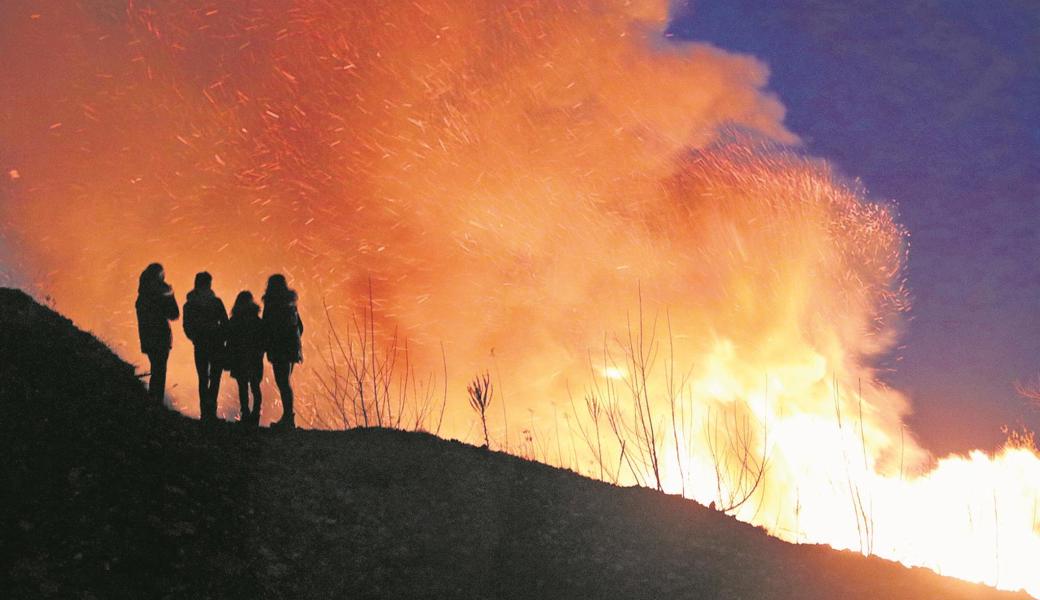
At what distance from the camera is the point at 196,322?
1180cm

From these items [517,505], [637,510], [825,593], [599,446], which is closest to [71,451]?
[517,505]

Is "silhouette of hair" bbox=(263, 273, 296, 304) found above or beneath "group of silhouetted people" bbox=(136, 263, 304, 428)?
above

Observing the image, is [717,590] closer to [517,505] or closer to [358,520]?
[517,505]

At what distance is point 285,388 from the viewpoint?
12766 mm

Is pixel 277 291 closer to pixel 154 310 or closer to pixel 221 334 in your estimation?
pixel 221 334

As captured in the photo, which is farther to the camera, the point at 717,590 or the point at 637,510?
the point at 637,510

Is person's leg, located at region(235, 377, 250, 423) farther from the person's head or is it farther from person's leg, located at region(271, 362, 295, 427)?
the person's head

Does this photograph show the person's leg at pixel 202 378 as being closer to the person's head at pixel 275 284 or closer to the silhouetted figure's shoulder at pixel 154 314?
the silhouetted figure's shoulder at pixel 154 314

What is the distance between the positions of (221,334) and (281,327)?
0.93 meters

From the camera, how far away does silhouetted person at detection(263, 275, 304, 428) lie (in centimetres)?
1238

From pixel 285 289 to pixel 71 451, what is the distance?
4458 millimetres

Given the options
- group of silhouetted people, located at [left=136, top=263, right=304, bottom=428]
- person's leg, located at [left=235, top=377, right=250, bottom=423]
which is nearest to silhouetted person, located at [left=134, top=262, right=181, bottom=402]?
group of silhouetted people, located at [left=136, top=263, right=304, bottom=428]

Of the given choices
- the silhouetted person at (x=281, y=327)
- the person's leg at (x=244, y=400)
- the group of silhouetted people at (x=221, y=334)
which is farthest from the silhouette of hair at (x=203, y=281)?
the person's leg at (x=244, y=400)

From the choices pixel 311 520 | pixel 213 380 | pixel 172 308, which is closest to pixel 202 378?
pixel 213 380
